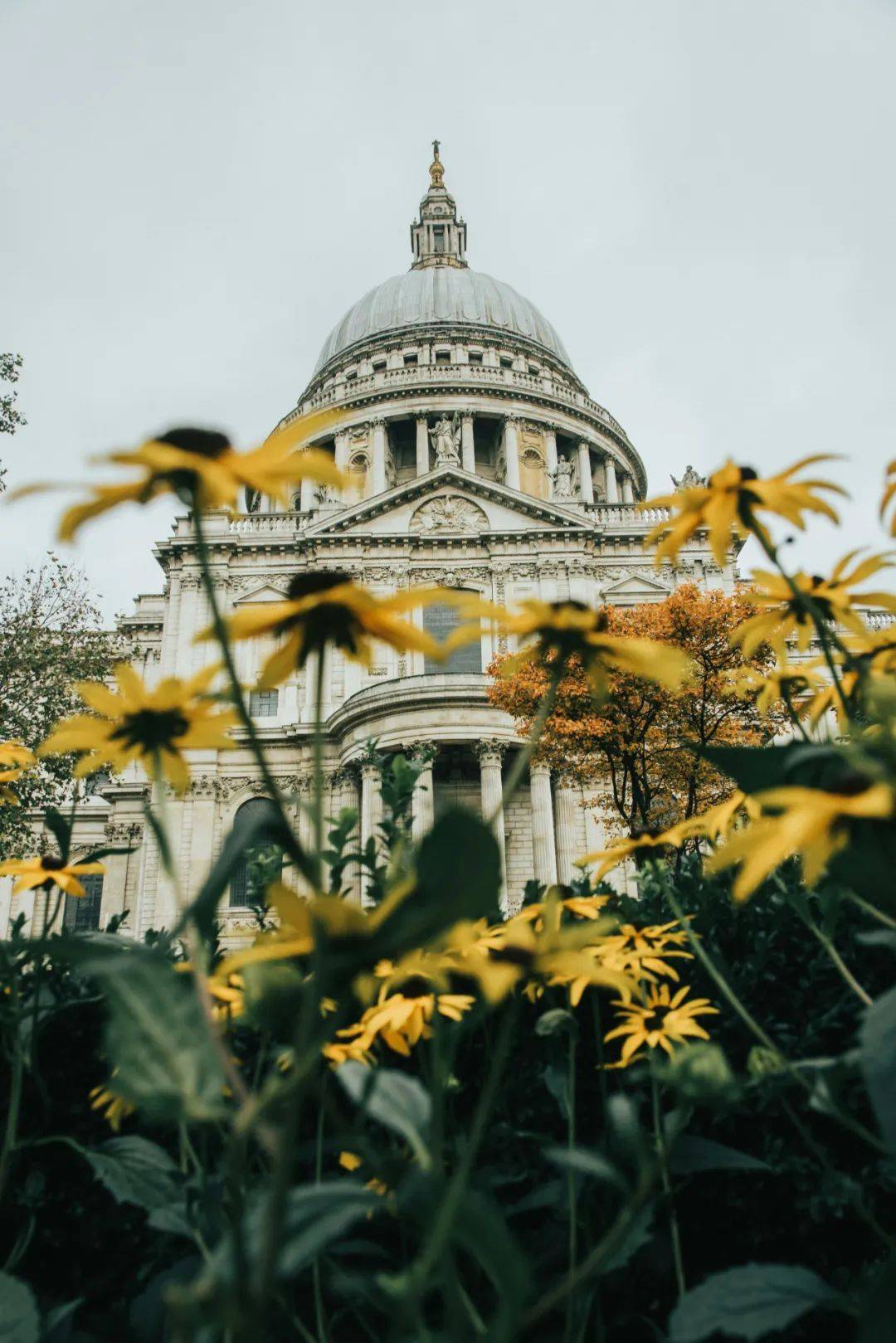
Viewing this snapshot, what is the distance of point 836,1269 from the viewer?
2.78m

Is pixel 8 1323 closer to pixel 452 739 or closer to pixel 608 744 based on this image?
pixel 608 744

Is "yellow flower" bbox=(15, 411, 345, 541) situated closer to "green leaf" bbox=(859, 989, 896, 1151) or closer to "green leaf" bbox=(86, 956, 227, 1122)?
"green leaf" bbox=(86, 956, 227, 1122)

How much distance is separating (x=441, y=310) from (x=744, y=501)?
6107cm

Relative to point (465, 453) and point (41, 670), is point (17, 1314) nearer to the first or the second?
point (41, 670)

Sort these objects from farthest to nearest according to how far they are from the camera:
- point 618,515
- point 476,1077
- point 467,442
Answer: point 467,442 < point 618,515 < point 476,1077

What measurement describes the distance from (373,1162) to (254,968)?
1.09 feet

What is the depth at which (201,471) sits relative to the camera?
1.53 metres

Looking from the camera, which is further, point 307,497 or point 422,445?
point 422,445

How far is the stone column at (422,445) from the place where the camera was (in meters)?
49.3

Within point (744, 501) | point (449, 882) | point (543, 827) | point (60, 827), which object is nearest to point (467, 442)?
point (543, 827)

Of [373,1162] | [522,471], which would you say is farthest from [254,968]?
[522,471]

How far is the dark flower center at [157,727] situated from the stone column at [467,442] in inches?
1917

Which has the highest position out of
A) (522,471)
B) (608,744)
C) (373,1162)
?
(522,471)

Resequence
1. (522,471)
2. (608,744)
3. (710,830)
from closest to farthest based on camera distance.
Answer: (710,830) → (608,744) → (522,471)
